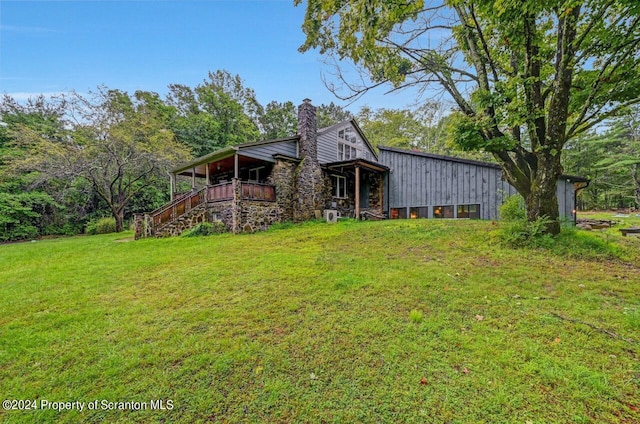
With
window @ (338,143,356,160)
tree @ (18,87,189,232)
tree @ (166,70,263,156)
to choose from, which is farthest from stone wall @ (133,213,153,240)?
tree @ (166,70,263,156)

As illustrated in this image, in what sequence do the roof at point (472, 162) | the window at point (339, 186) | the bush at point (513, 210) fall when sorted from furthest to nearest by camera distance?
the window at point (339, 186) < the roof at point (472, 162) < the bush at point (513, 210)

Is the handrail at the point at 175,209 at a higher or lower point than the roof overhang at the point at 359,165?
lower

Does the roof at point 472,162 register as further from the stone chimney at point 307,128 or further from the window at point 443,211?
the stone chimney at point 307,128

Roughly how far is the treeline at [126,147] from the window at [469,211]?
264 cm

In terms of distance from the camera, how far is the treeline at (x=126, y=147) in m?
15.9

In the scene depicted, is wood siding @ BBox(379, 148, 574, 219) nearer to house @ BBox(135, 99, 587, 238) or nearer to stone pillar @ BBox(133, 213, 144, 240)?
house @ BBox(135, 99, 587, 238)

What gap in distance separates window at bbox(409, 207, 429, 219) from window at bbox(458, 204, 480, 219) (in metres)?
1.61

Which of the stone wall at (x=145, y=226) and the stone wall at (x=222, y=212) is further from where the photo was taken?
the stone wall at (x=145, y=226)

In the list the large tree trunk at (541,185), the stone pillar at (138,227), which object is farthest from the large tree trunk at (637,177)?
the stone pillar at (138,227)

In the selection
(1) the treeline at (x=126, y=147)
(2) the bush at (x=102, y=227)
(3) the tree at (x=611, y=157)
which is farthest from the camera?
(3) the tree at (x=611, y=157)

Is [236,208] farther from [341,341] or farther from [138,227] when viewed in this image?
[341,341]

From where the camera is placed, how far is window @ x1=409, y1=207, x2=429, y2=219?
13.8 metres

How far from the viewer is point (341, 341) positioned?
278 centimetres

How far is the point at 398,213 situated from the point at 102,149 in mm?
19054
